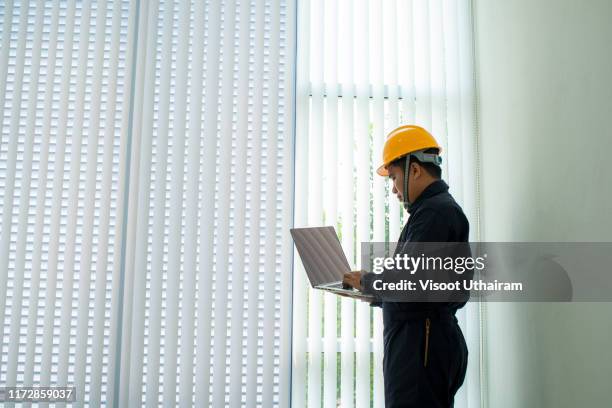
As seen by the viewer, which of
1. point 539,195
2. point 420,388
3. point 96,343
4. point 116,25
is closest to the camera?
point 420,388

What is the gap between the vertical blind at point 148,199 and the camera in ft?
7.79

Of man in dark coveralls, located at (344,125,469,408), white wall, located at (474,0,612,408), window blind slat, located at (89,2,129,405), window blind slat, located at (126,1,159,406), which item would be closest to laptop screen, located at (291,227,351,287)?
man in dark coveralls, located at (344,125,469,408)

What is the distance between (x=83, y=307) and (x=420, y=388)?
6.16ft

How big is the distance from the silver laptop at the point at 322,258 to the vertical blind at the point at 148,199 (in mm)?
553

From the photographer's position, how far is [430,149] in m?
1.89

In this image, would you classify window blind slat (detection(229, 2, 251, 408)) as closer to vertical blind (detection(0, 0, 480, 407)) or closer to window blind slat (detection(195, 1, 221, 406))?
vertical blind (detection(0, 0, 480, 407))

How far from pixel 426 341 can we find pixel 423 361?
77mm

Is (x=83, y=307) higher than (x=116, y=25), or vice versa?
(x=116, y=25)

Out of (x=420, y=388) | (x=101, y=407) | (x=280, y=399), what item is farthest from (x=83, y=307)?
(x=420, y=388)

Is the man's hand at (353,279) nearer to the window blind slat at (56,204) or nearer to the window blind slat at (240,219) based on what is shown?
the window blind slat at (240,219)

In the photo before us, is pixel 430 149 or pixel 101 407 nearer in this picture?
pixel 430 149

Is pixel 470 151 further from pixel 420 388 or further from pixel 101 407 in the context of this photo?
pixel 101 407

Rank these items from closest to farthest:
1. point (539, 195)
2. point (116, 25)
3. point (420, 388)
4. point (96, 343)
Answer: point (420, 388) → point (539, 195) → point (96, 343) → point (116, 25)

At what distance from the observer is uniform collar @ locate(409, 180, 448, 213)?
70.1 inches
